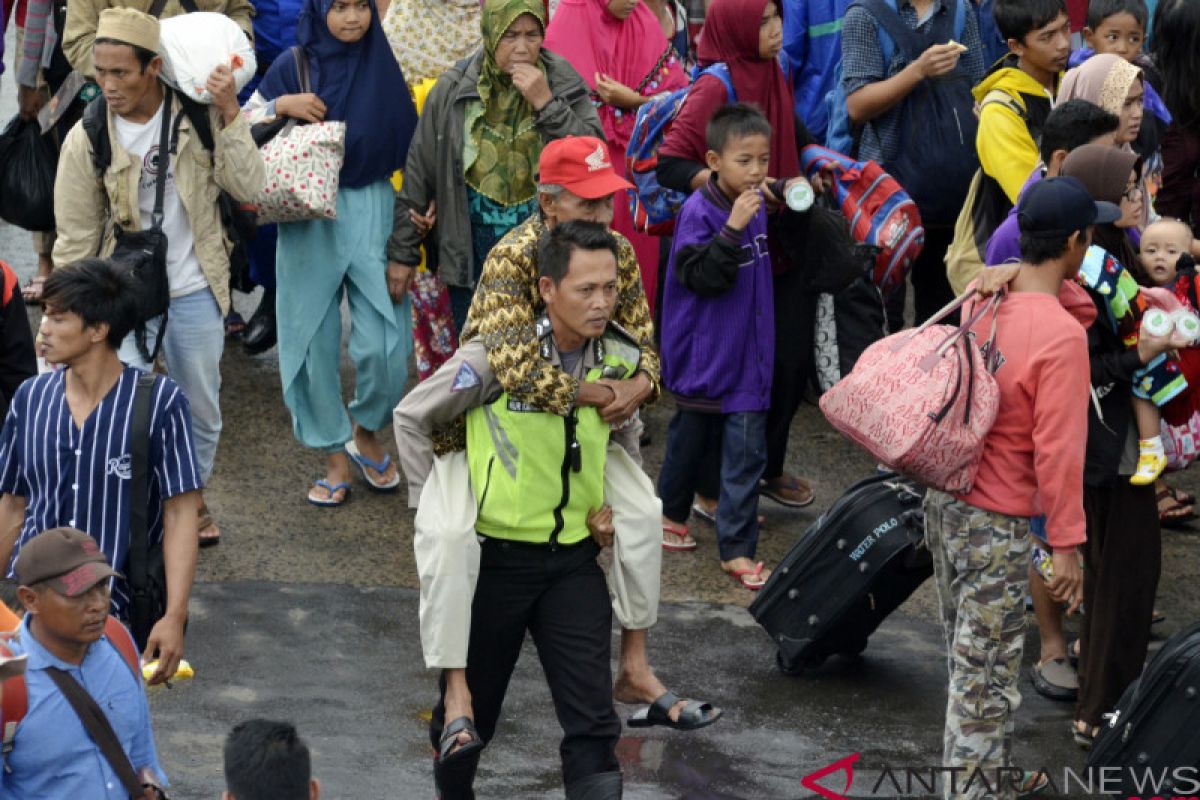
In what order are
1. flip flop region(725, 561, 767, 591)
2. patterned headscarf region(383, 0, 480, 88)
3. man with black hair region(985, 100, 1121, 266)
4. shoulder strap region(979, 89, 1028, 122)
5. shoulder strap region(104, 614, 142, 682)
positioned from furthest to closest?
patterned headscarf region(383, 0, 480, 88)
flip flop region(725, 561, 767, 591)
shoulder strap region(979, 89, 1028, 122)
man with black hair region(985, 100, 1121, 266)
shoulder strap region(104, 614, 142, 682)

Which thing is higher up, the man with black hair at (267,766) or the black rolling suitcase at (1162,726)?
the man with black hair at (267,766)

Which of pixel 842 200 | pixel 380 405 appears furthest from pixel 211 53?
pixel 842 200

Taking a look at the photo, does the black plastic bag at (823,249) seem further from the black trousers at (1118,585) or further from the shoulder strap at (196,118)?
the shoulder strap at (196,118)

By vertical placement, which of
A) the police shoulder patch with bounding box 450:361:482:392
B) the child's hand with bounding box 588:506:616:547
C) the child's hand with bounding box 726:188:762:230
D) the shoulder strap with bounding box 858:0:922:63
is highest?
the shoulder strap with bounding box 858:0:922:63

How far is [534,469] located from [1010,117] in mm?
3040

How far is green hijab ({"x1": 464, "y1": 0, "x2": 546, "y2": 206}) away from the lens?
7.85m

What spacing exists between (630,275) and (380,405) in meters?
2.89

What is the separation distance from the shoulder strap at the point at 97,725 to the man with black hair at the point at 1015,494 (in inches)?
98.0

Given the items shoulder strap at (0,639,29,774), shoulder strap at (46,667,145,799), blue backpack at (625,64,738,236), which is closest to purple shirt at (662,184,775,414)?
blue backpack at (625,64,738,236)

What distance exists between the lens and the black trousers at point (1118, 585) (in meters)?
6.30

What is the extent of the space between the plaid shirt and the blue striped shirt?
13.0ft

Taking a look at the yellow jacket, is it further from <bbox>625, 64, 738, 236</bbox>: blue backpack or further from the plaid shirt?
<bbox>625, 64, 738, 236</bbox>: blue backpack

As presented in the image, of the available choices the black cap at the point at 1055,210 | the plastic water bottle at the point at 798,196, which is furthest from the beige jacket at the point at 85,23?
the black cap at the point at 1055,210

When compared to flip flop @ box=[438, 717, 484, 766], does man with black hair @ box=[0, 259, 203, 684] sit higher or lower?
higher
